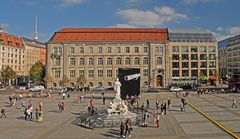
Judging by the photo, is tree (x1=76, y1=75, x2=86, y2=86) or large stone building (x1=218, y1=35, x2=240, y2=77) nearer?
tree (x1=76, y1=75, x2=86, y2=86)

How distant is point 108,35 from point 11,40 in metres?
46.0

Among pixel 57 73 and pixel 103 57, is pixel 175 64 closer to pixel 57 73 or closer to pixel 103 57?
pixel 103 57

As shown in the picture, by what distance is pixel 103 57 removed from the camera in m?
91.2

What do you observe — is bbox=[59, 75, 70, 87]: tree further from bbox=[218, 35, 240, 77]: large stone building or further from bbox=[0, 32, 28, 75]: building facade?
bbox=[218, 35, 240, 77]: large stone building

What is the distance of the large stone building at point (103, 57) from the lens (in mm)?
90375

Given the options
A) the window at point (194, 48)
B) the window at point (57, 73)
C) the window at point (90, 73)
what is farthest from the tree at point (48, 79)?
the window at point (194, 48)

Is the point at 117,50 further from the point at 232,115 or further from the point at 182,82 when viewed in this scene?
the point at 232,115

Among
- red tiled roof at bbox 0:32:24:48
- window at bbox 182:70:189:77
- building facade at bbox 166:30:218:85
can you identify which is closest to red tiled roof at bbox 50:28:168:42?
building facade at bbox 166:30:218:85

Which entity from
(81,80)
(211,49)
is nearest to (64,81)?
(81,80)

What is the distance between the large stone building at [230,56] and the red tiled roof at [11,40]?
320 ft

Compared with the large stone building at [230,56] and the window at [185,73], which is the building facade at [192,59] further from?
the large stone building at [230,56]

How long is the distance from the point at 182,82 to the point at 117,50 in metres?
26.0

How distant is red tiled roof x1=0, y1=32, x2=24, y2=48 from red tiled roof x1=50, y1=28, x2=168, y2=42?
26.5 metres

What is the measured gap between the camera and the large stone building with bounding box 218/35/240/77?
134500 millimetres
